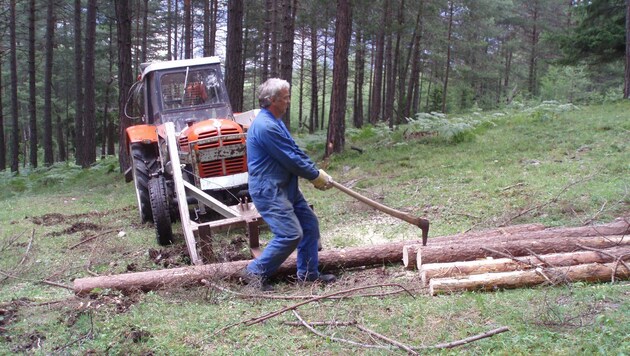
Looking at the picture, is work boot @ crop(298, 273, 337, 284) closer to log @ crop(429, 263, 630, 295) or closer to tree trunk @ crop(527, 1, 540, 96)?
log @ crop(429, 263, 630, 295)

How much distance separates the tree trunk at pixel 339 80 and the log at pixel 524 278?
8.31 metres

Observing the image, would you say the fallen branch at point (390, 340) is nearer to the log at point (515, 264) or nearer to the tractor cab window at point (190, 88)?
the log at point (515, 264)

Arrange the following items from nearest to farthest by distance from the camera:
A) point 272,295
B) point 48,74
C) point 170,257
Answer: point 272,295 → point 170,257 → point 48,74

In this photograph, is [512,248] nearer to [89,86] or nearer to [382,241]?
[382,241]

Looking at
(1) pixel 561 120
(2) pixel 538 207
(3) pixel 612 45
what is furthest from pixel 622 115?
(2) pixel 538 207

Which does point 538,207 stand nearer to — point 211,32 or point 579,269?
point 579,269

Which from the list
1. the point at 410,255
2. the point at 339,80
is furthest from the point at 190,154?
the point at 339,80

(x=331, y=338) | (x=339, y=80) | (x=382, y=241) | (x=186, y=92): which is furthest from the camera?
(x=339, y=80)

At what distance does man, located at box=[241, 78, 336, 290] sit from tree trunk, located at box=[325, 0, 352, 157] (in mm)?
7504

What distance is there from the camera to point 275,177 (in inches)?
206

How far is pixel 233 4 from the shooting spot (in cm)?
1349

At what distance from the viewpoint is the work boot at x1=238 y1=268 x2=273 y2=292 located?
5117 millimetres

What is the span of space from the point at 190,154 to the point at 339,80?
6321 millimetres

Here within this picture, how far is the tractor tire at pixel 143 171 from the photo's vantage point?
8422mm
